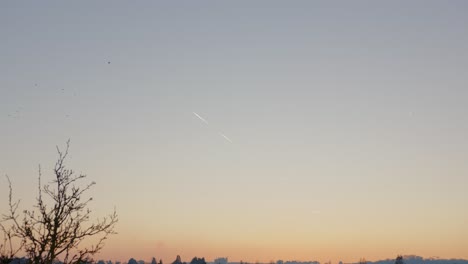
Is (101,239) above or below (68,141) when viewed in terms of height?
below

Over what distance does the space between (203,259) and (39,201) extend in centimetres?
18346

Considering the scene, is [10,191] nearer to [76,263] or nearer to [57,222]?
[57,222]

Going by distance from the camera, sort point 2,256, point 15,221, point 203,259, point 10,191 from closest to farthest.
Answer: point 2,256
point 10,191
point 15,221
point 203,259

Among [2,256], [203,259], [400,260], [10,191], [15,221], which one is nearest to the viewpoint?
[2,256]

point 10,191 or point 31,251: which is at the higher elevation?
point 10,191

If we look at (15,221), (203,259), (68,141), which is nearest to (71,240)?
(15,221)

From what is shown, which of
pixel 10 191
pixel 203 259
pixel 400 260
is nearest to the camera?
pixel 10 191

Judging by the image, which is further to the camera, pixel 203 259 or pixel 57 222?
pixel 203 259

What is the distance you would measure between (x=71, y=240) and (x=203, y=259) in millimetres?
183024

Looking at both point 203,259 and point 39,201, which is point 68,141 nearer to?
point 39,201

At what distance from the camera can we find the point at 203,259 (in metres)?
197

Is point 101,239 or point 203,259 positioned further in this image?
point 203,259

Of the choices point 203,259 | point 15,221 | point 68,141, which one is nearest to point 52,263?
point 15,221

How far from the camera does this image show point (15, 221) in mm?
19562
